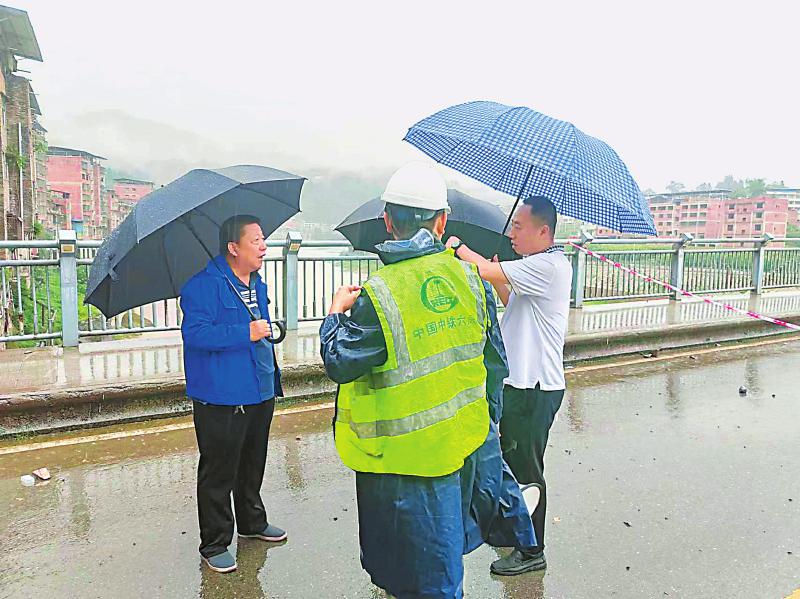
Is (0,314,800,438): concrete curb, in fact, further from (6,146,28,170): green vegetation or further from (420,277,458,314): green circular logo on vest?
(6,146,28,170): green vegetation

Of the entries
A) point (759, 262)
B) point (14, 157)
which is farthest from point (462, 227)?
point (14, 157)

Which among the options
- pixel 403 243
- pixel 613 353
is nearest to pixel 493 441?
pixel 403 243

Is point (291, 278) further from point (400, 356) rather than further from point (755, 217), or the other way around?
point (755, 217)

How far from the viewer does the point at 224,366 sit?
2.97 meters

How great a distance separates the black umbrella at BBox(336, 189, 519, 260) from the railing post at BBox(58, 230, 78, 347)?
4.01m

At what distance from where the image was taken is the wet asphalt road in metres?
3.02

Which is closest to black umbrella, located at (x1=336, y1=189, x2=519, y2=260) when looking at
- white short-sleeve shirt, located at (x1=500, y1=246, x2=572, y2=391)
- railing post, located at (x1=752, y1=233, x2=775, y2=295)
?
white short-sleeve shirt, located at (x1=500, y1=246, x2=572, y2=391)

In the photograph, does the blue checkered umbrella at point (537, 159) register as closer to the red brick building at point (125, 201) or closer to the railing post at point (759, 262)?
the red brick building at point (125, 201)

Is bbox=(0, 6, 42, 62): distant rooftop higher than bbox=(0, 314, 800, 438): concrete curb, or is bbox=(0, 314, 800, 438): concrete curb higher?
bbox=(0, 6, 42, 62): distant rooftop

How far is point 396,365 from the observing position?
1986 millimetres

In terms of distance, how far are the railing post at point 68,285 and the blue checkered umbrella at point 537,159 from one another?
4484mm

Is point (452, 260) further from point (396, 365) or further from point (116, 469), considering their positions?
point (116, 469)

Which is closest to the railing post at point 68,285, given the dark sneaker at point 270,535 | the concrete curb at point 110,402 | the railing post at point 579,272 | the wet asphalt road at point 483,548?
the concrete curb at point 110,402

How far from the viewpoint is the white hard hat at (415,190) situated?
2066 mm
